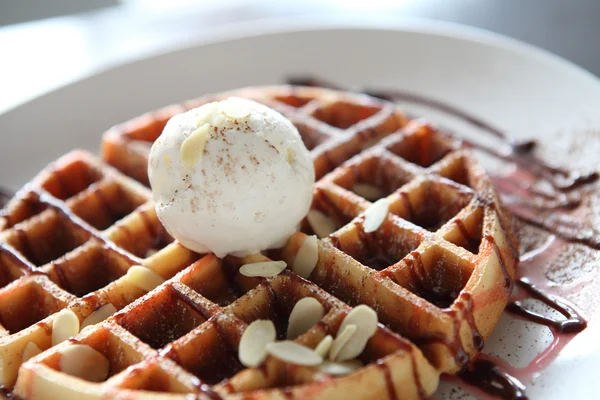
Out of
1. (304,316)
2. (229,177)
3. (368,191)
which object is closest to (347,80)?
(368,191)

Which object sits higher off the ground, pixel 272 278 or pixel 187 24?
pixel 187 24

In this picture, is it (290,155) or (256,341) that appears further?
(290,155)

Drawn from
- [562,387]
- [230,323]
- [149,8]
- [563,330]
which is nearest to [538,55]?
[563,330]

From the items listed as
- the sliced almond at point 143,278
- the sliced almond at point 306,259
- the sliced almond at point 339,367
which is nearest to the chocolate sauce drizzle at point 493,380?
the sliced almond at point 339,367

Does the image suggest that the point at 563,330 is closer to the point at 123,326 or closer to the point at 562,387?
the point at 562,387

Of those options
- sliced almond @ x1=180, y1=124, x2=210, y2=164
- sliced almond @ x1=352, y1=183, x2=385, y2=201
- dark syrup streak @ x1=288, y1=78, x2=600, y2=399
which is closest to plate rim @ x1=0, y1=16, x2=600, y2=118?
dark syrup streak @ x1=288, y1=78, x2=600, y2=399

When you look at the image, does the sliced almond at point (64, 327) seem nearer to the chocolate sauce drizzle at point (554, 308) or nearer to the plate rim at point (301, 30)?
the chocolate sauce drizzle at point (554, 308)

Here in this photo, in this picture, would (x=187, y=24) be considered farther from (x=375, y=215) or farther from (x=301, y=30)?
(x=375, y=215)
